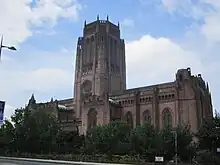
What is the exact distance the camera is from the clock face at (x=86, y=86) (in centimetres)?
8250

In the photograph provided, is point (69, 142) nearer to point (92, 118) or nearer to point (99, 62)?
point (92, 118)

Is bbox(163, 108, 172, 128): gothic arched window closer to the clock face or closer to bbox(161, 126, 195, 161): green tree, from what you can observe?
bbox(161, 126, 195, 161): green tree

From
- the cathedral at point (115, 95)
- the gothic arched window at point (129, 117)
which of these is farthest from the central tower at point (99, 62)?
the gothic arched window at point (129, 117)

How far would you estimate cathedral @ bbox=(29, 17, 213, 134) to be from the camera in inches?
2400

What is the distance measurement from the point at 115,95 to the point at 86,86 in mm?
12555

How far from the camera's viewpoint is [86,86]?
274 feet

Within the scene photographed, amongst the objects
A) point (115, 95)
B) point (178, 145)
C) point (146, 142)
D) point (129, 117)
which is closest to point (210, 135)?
point (178, 145)

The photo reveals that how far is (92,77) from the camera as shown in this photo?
81688 mm

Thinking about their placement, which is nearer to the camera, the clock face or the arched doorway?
the arched doorway

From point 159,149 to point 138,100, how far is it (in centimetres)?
2995

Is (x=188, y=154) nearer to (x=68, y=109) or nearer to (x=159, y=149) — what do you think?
(x=159, y=149)

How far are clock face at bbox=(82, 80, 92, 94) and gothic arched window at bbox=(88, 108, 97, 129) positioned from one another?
13022 millimetres

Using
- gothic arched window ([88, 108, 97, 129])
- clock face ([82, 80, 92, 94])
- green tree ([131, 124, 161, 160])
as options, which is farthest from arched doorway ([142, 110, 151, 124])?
clock face ([82, 80, 92, 94])

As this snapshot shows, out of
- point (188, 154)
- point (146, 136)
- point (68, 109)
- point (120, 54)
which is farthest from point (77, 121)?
point (188, 154)
